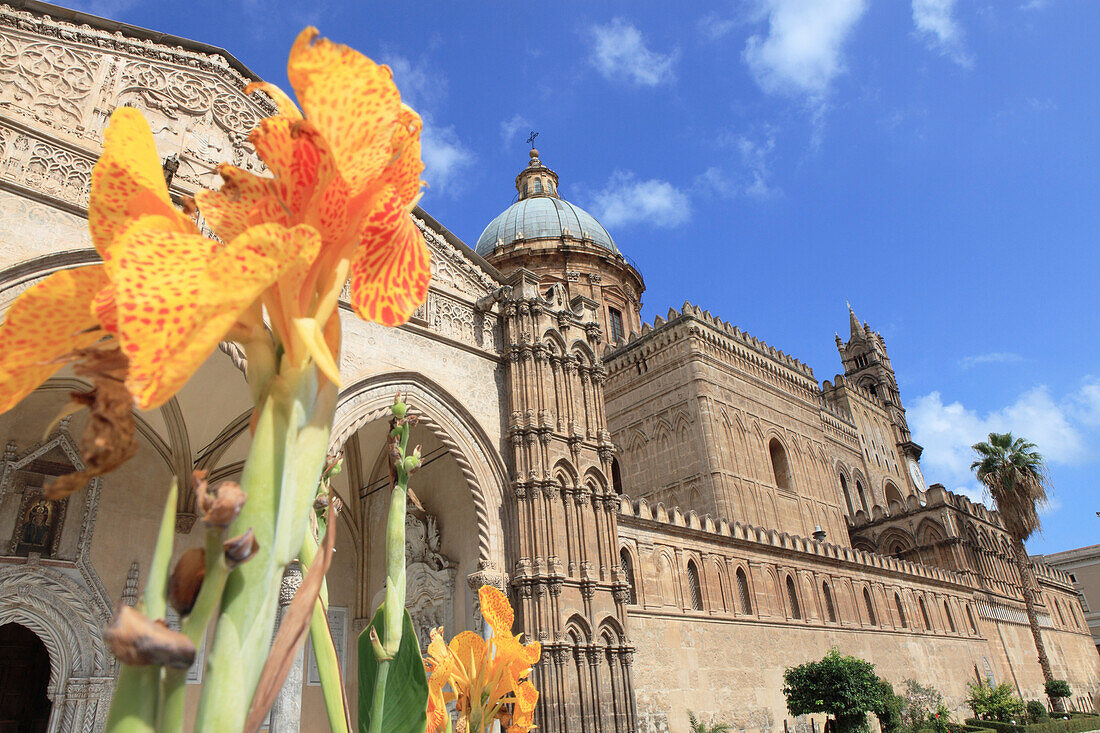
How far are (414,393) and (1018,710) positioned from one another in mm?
24035

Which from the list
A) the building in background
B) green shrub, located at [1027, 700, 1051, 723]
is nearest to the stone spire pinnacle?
green shrub, located at [1027, 700, 1051, 723]

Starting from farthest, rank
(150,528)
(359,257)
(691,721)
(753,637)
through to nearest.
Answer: (753,637)
(691,721)
(150,528)
(359,257)

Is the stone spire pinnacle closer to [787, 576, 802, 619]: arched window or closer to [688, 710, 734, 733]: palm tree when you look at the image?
[787, 576, 802, 619]: arched window

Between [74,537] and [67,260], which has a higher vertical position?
[67,260]

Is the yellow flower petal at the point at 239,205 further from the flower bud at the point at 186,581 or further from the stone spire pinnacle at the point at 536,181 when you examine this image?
the stone spire pinnacle at the point at 536,181

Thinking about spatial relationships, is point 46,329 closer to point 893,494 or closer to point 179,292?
point 179,292

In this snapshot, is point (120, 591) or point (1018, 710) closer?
point (120, 591)

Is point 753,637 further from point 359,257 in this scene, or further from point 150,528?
point 359,257

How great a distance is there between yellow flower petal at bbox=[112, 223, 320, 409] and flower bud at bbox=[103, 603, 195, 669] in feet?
0.74

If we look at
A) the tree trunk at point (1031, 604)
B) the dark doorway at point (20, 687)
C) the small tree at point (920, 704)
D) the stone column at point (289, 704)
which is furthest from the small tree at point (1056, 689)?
the dark doorway at point (20, 687)

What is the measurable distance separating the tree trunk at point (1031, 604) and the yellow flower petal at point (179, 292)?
36.7m

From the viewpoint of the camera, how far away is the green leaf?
1.38m

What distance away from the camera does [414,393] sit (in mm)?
10992

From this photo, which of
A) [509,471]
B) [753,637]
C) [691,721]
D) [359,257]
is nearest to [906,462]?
[753,637]
